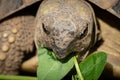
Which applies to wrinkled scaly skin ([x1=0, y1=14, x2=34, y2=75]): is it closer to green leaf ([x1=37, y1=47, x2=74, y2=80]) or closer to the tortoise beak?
green leaf ([x1=37, y1=47, x2=74, y2=80])

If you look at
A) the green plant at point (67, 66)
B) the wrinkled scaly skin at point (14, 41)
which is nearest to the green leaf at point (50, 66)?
the green plant at point (67, 66)

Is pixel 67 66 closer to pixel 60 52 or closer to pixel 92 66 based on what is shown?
pixel 60 52

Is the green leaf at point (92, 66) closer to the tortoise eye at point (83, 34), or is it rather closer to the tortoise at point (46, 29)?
the tortoise at point (46, 29)

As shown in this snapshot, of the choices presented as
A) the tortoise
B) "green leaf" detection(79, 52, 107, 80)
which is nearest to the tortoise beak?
the tortoise

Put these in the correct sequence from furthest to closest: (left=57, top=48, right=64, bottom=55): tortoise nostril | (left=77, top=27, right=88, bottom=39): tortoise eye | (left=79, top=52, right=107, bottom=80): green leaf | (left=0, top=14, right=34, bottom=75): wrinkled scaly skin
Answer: (left=0, top=14, right=34, bottom=75): wrinkled scaly skin, (left=77, top=27, right=88, bottom=39): tortoise eye, (left=57, top=48, right=64, bottom=55): tortoise nostril, (left=79, top=52, right=107, bottom=80): green leaf

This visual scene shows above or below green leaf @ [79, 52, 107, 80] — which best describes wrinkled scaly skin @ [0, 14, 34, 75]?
below

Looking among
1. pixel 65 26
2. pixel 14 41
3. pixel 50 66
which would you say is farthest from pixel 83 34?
pixel 14 41

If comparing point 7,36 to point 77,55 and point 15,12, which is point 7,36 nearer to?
point 15,12
